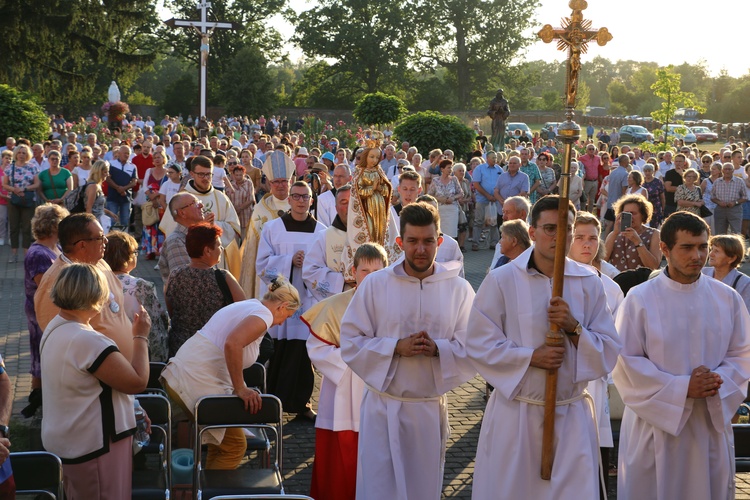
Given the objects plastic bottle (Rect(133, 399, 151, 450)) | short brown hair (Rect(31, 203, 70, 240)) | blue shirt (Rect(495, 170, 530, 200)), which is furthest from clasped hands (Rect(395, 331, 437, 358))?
blue shirt (Rect(495, 170, 530, 200))

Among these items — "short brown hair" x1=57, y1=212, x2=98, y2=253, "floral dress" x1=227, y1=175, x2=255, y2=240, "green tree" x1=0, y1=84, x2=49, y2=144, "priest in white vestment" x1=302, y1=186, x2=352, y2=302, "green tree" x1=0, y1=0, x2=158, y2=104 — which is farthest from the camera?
"green tree" x1=0, y1=0, x2=158, y2=104

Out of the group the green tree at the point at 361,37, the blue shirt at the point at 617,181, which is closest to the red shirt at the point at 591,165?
the blue shirt at the point at 617,181

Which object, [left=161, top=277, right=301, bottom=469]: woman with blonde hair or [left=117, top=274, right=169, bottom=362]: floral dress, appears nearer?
[left=161, top=277, right=301, bottom=469]: woman with blonde hair

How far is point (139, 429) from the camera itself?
5.33m

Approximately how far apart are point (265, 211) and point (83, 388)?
196 inches

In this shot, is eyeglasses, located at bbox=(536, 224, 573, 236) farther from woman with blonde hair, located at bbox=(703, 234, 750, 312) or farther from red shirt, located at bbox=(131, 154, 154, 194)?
red shirt, located at bbox=(131, 154, 154, 194)

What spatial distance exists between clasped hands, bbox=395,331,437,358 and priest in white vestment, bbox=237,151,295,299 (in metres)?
4.18

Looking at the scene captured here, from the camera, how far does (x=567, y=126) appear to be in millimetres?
4484

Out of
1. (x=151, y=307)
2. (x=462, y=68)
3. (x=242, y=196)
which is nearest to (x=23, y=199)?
(x=242, y=196)

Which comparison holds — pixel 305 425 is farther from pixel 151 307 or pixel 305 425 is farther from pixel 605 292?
pixel 605 292

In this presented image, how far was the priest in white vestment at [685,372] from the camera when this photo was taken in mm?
4957

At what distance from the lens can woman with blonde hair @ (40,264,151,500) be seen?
459 cm

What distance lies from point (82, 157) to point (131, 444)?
12759 millimetres

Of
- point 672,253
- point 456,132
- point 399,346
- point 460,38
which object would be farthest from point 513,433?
point 460,38
